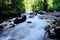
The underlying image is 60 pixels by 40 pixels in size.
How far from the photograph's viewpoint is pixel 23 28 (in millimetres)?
14555

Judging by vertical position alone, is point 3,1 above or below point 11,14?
above

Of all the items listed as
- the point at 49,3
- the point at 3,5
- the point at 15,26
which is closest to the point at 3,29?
the point at 15,26

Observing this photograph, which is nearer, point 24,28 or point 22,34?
point 22,34

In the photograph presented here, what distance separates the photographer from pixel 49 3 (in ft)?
106

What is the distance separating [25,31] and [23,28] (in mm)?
1055

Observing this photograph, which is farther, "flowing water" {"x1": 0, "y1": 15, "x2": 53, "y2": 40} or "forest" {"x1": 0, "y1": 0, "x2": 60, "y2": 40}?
"flowing water" {"x1": 0, "y1": 15, "x2": 53, "y2": 40}

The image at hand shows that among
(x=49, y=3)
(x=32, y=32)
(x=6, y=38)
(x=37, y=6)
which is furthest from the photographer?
(x=37, y=6)

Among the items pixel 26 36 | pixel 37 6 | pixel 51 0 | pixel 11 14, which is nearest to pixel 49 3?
pixel 51 0

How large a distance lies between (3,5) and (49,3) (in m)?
14.7

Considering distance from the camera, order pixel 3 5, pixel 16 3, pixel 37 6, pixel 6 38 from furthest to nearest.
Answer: pixel 37 6, pixel 16 3, pixel 3 5, pixel 6 38

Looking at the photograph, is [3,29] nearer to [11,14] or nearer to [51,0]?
[11,14]

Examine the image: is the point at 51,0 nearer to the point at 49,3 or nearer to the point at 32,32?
the point at 49,3

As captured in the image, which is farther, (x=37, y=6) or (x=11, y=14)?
(x=37, y=6)

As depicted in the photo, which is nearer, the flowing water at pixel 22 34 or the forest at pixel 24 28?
the forest at pixel 24 28
